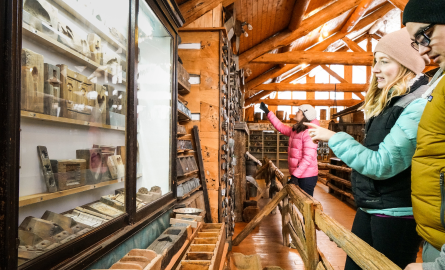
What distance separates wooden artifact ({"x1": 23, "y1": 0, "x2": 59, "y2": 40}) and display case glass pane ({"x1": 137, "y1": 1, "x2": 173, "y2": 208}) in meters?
0.89

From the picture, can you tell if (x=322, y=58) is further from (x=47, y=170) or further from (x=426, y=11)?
(x=47, y=170)

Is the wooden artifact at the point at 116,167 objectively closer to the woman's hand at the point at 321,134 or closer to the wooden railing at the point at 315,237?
the woman's hand at the point at 321,134

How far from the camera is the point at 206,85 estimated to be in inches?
153

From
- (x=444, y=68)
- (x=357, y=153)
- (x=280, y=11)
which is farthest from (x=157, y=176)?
(x=280, y=11)

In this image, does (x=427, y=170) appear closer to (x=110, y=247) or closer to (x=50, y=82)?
(x=110, y=247)

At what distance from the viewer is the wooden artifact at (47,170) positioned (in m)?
1.44

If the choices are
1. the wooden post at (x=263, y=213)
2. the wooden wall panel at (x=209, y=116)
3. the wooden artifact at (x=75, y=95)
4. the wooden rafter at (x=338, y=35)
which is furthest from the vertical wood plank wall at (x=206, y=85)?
the wooden rafter at (x=338, y=35)

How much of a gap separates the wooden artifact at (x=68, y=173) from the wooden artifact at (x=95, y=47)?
26.4 inches

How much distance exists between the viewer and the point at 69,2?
1.68 metres

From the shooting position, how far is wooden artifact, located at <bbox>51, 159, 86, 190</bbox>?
4.97 ft

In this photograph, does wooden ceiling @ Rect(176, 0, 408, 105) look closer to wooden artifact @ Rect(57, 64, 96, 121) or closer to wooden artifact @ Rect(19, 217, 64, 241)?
wooden artifact @ Rect(57, 64, 96, 121)

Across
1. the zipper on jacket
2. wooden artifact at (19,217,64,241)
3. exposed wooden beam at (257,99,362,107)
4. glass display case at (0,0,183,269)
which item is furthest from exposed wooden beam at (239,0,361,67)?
exposed wooden beam at (257,99,362,107)

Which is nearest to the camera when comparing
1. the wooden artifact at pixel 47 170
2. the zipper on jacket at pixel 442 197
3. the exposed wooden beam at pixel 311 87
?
the zipper on jacket at pixel 442 197

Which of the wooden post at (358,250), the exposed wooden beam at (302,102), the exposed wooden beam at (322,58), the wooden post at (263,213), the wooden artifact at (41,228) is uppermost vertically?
the exposed wooden beam at (322,58)
